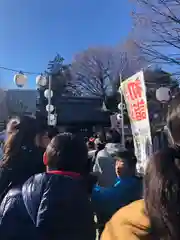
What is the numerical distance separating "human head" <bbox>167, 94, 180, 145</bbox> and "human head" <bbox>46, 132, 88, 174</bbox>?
98 centimetres

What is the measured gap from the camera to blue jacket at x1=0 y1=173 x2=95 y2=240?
5.89 feet

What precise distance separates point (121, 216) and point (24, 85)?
10.8m

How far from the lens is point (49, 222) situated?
1785mm

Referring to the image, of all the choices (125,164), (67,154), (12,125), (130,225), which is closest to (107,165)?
(125,164)

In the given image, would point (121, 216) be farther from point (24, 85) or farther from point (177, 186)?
point (24, 85)

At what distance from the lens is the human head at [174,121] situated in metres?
1.04

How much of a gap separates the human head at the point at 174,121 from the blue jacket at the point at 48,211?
95 centimetres

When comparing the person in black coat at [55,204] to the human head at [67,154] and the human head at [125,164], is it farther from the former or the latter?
the human head at [125,164]

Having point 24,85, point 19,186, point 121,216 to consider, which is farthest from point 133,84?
point 24,85

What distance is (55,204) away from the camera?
1806 millimetres

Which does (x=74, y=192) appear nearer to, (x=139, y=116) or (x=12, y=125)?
(x=12, y=125)

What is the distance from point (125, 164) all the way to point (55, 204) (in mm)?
1081

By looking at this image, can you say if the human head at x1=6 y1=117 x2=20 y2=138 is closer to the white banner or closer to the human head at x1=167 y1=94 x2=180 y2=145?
the human head at x1=167 y1=94 x2=180 y2=145

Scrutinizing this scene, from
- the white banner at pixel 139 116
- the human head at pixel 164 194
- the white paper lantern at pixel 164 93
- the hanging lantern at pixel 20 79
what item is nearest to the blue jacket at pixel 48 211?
the human head at pixel 164 194
